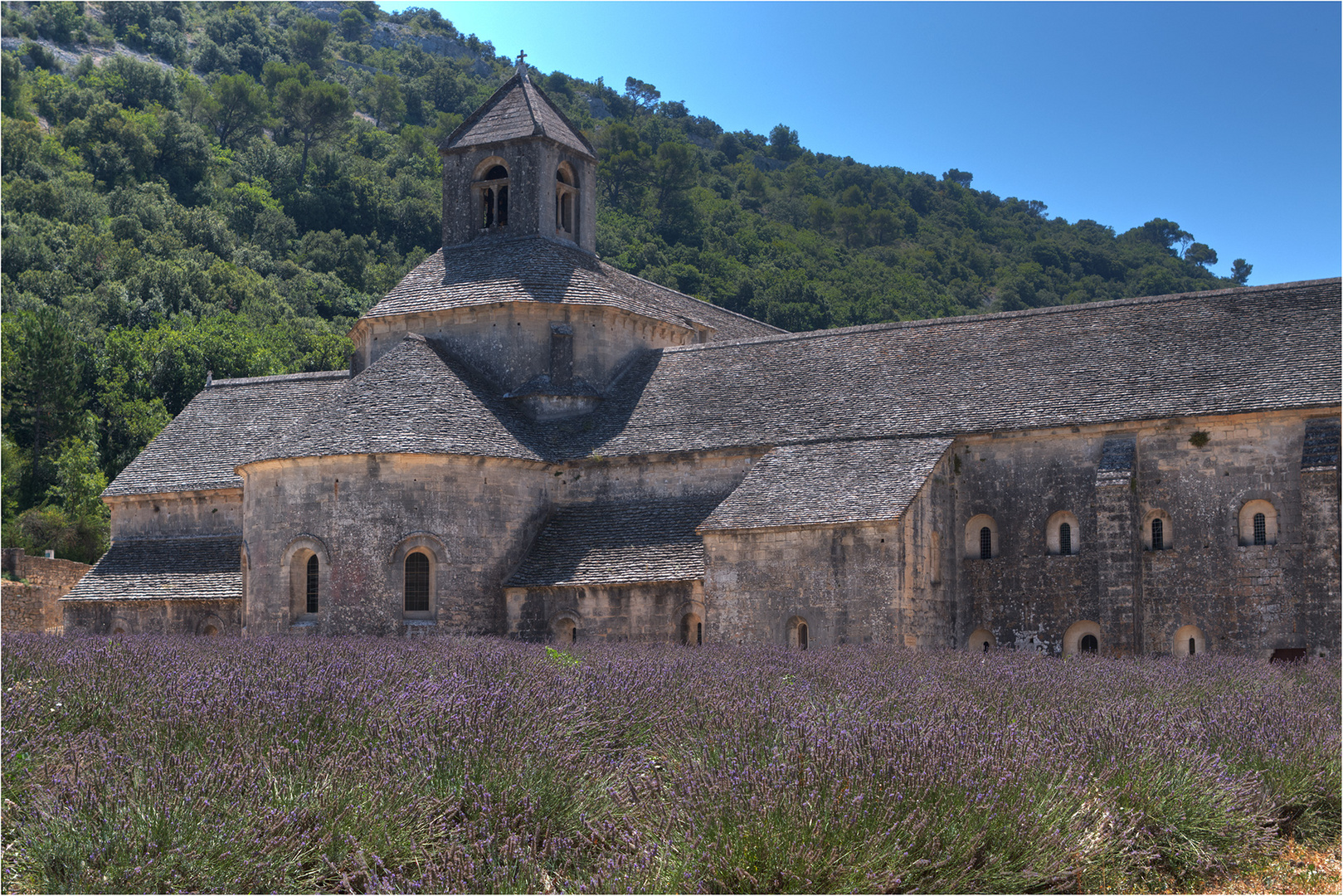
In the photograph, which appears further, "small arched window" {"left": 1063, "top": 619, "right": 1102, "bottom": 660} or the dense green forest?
the dense green forest

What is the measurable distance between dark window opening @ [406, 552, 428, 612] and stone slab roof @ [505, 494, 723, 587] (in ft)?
6.07

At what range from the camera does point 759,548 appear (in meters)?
27.7

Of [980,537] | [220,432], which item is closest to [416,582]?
[220,432]

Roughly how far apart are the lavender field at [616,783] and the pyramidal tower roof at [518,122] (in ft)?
87.2

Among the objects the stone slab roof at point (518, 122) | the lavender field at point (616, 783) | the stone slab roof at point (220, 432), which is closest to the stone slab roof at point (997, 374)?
the stone slab roof at point (518, 122)

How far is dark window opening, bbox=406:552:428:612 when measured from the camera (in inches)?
1163

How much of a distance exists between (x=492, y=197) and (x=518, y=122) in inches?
89.6

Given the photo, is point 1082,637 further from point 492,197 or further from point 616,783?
point 492,197

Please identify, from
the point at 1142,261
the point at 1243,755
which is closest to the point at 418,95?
the point at 1142,261

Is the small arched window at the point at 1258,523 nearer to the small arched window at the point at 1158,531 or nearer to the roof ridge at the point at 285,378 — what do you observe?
the small arched window at the point at 1158,531

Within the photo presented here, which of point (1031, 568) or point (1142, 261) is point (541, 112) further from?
point (1142, 261)

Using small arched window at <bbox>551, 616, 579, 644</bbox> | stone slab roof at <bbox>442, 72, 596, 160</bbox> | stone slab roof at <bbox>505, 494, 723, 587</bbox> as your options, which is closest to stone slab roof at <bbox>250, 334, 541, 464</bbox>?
stone slab roof at <bbox>505, 494, 723, 587</bbox>

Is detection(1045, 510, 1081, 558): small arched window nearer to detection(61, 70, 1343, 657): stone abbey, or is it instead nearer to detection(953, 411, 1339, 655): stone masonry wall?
detection(61, 70, 1343, 657): stone abbey

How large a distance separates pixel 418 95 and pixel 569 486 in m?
119
